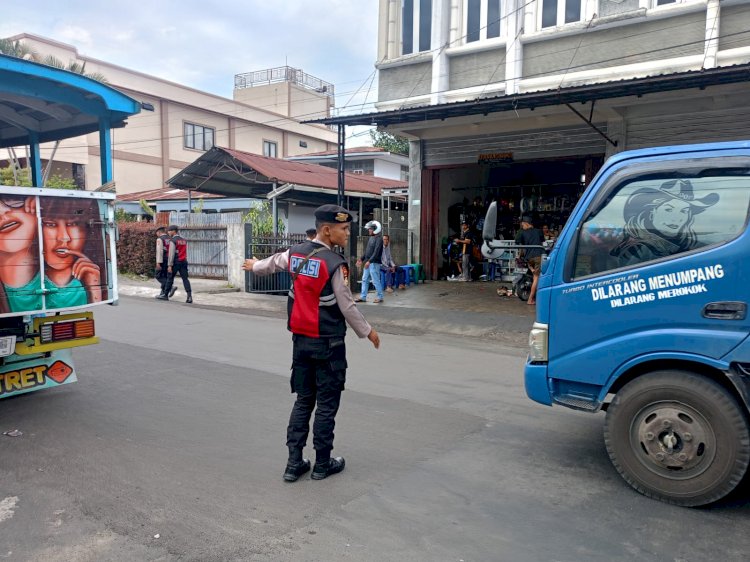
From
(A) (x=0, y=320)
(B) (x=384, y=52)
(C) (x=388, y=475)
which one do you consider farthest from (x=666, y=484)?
(B) (x=384, y=52)

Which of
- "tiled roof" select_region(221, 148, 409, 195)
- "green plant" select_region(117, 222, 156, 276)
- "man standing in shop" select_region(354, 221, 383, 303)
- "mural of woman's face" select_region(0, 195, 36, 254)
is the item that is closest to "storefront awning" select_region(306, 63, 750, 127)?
"man standing in shop" select_region(354, 221, 383, 303)

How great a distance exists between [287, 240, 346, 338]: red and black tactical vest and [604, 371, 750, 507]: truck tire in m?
1.95

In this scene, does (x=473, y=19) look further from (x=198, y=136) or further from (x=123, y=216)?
(x=198, y=136)

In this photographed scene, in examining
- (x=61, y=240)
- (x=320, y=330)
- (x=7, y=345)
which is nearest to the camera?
(x=320, y=330)

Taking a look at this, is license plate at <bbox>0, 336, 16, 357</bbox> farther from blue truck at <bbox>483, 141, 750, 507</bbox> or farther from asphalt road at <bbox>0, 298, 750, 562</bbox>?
blue truck at <bbox>483, 141, 750, 507</bbox>

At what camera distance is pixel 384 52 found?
1617 centimetres

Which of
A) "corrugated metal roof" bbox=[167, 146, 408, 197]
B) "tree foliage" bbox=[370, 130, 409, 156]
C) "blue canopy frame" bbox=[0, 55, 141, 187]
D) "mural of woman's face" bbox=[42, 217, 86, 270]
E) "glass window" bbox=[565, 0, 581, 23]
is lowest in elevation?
"mural of woman's face" bbox=[42, 217, 86, 270]

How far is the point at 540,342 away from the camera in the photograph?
4.26m

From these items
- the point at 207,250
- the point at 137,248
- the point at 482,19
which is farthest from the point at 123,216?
the point at 482,19

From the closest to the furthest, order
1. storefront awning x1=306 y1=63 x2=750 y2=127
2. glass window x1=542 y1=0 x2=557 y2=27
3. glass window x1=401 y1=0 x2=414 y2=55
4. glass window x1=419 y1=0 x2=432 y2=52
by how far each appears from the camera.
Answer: storefront awning x1=306 y1=63 x2=750 y2=127
glass window x1=542 y1=0 x2=557 y2=27
glass window x1=419 y1=0 x2=432 y2=52
glass window x1=401 y1=0 x2=414 y2=55

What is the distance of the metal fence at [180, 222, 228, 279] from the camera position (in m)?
19.0

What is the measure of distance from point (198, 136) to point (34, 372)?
33.8m

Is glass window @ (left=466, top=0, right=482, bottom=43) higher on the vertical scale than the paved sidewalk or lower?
higher

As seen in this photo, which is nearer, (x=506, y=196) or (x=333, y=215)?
(x=333, y=215)
